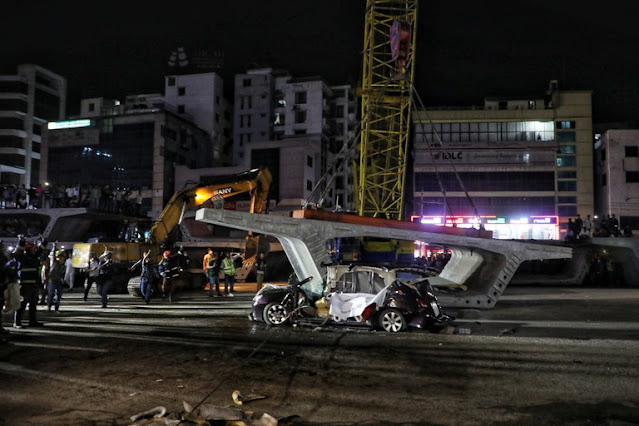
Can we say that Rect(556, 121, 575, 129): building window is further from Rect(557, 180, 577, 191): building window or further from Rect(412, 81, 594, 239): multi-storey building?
Rect(557, 180, 577, 191): building window

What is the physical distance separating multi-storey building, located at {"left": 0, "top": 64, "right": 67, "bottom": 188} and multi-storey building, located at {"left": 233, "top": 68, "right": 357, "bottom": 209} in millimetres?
27376

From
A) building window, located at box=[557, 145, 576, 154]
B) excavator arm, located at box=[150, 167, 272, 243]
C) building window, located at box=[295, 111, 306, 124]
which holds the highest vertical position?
building window, located at box=[295, 111, 306, 124]

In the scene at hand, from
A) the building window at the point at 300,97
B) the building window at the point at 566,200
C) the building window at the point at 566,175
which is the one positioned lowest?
the building window at the point at 566,200

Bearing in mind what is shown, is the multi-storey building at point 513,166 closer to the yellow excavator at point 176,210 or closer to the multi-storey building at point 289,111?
the multi-storey building at point 289,111

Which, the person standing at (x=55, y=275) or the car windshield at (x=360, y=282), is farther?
the person standing at (x=55, y=275)

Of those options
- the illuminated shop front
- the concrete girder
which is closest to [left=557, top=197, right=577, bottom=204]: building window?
the illuminated shop front

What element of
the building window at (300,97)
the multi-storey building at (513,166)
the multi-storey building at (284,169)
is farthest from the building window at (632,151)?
the building window at (300,97)

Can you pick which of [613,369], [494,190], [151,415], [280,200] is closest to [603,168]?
[494,190]

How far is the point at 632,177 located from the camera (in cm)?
5447

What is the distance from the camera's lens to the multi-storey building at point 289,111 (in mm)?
69750

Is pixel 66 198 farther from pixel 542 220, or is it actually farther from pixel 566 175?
pixel 566 175

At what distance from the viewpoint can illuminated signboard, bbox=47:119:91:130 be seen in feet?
Answer: 190

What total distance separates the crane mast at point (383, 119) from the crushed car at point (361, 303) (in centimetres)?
2020

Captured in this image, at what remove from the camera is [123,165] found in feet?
186
